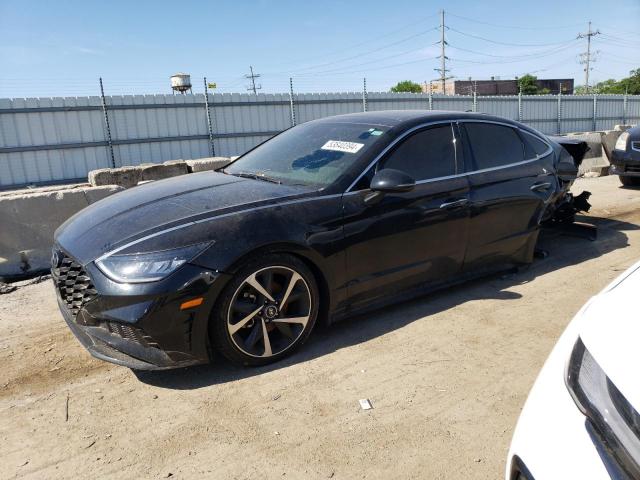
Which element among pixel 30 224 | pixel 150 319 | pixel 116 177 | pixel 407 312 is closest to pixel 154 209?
pixel 150 319

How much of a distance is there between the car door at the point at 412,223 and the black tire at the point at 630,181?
6958mm

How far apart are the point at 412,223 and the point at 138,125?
1265 centimetres

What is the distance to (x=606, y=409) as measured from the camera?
4.58 feet

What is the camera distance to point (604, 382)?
145 cm

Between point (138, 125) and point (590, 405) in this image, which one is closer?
point (590, 405)

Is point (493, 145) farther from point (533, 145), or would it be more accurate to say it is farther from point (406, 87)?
point (406, 87)

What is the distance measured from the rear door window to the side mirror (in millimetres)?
209

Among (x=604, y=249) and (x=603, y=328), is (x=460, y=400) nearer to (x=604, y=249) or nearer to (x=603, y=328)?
(x=603, y=328)

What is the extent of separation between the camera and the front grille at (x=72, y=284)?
9.81ft

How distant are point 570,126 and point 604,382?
25.5 meters

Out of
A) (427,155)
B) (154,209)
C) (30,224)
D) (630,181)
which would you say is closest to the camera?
(154,209)

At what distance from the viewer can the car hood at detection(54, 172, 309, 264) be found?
3082mm

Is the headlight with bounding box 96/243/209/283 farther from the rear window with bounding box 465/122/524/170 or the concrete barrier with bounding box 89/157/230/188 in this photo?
the concrete barrier with bounding box 89/157/230/188

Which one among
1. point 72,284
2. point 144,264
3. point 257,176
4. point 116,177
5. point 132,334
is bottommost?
point 132,334
